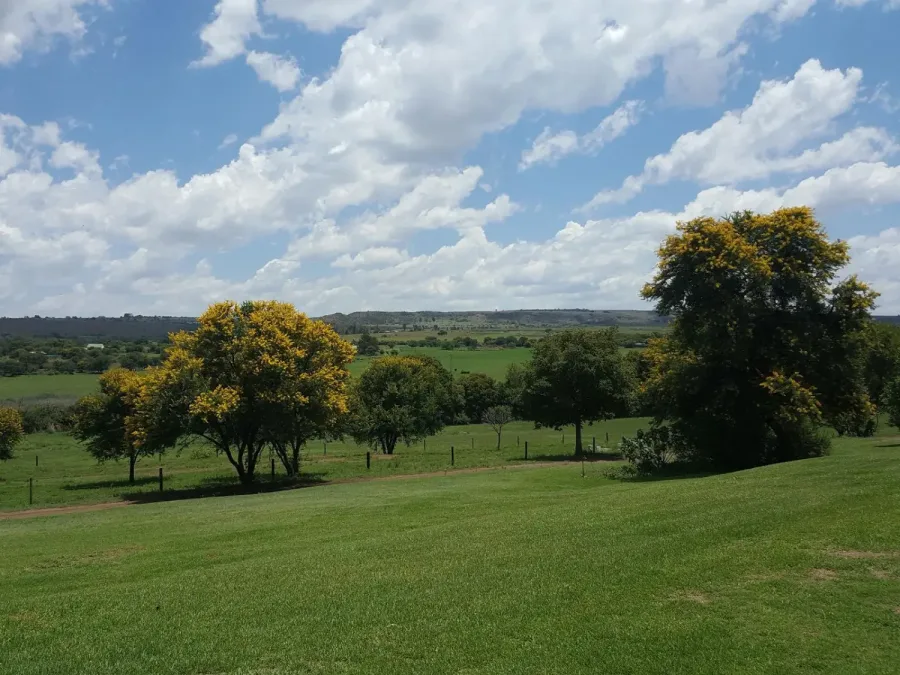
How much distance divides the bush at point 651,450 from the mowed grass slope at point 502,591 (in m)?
10.2

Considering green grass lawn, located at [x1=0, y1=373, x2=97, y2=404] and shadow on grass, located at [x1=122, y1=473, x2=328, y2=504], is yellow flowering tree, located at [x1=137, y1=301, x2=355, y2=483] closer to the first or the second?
shadow on grass, located at [x1=122, y1=473, x2=328, y2=504]

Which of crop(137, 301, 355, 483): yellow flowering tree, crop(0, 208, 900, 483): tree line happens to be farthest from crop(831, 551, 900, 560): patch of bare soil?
crop(137, 301, 355, 483): yellow flowering tree

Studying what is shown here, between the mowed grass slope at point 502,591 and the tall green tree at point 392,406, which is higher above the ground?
the tall green tree at point 392,406

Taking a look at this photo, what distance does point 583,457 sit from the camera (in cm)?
3888

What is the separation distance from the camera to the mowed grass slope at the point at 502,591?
7230 mm

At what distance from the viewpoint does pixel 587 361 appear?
43.3 m

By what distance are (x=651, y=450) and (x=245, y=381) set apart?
720 inches

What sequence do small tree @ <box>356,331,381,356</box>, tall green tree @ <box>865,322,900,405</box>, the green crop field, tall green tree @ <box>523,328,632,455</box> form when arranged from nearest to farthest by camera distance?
tall green tree @ <box>523,328,632,455</box> < tall green tree @ <box>865,322,900,405</box> < the green crop field < small tree @ <box>356,331,381,356</box>

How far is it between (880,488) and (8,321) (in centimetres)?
22941

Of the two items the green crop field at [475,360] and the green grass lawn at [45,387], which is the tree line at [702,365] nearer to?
the green grass lawn at [45,387]

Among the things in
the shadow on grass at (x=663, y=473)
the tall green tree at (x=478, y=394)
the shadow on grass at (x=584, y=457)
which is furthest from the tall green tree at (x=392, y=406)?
the tall green tree at (x=478, y=394)

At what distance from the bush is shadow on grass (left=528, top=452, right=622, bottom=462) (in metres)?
10.6

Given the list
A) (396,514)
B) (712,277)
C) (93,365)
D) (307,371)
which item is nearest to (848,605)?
(396,514)

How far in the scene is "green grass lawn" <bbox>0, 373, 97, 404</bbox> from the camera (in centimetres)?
9082
